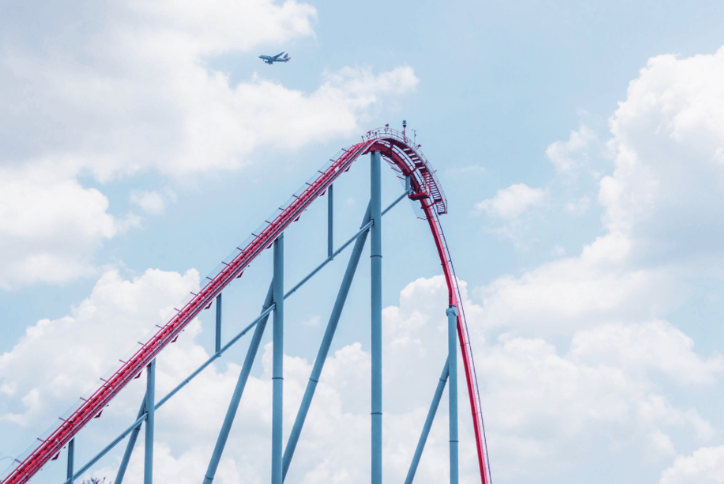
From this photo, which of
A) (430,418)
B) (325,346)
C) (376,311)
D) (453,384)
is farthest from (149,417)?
(430,418)

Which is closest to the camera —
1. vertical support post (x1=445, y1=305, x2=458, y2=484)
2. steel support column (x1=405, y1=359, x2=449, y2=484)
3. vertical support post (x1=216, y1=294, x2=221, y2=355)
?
vertical support post (x1=216, y1=294, x2=221, y2=355)

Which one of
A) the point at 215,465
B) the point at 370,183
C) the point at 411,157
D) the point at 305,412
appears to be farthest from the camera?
the point at 411,157

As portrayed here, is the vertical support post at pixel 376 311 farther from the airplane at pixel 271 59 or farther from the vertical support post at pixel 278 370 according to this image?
the airplane at pixel 271 59

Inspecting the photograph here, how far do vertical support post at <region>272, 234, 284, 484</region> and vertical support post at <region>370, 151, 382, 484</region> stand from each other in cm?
274

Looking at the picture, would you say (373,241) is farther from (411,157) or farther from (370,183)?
(411,157)

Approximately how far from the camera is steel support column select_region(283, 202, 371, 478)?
76.9ft

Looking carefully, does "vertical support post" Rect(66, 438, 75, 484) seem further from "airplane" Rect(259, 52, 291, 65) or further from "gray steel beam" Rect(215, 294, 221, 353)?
"airplane" Rect(259, 52, 291, 65)

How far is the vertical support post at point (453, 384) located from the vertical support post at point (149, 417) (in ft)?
33.9

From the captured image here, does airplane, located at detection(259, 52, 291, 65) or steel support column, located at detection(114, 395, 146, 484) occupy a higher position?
airplane, located at detection(259, 52, 291, 65)

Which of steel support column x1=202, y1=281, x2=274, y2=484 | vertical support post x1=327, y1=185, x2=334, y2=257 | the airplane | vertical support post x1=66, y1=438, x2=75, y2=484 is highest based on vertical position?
the airplane

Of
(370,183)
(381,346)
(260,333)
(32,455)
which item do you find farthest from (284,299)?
(32,455)

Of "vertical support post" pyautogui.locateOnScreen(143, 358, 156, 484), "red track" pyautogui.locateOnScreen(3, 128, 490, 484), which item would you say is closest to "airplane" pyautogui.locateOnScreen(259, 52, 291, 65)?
"red track" pyautogui.locateOnScreen(3, 128, 490, 484)

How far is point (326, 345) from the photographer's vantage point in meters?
24.2

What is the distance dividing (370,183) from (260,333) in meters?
5.63
